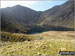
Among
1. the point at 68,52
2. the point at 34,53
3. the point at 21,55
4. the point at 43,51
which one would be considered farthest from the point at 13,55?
the point at 68,52

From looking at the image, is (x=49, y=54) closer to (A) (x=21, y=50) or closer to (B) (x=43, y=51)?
(B) (x=43, y=51)

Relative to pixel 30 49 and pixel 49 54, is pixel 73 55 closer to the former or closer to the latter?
pixel 49 54

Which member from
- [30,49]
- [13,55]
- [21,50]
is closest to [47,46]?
[30,49]

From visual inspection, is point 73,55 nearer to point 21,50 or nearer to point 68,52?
point 68,52

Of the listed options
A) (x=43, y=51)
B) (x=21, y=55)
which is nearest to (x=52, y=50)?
(x=43, y=51)

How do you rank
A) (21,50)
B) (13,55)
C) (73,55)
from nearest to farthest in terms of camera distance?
(73,55)
(13,55)
(21,50)

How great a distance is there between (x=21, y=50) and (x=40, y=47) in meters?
2.53

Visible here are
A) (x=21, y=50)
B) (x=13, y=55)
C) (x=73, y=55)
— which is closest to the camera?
(x=73, y=55)

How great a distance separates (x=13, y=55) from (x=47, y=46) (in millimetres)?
4865

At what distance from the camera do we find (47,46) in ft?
60.5

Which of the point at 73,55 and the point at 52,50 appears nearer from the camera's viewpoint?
the point at 73,55

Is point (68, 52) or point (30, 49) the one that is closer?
point (68, 52)

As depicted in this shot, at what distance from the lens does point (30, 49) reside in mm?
17812

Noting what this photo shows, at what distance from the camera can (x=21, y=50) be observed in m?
17.6
